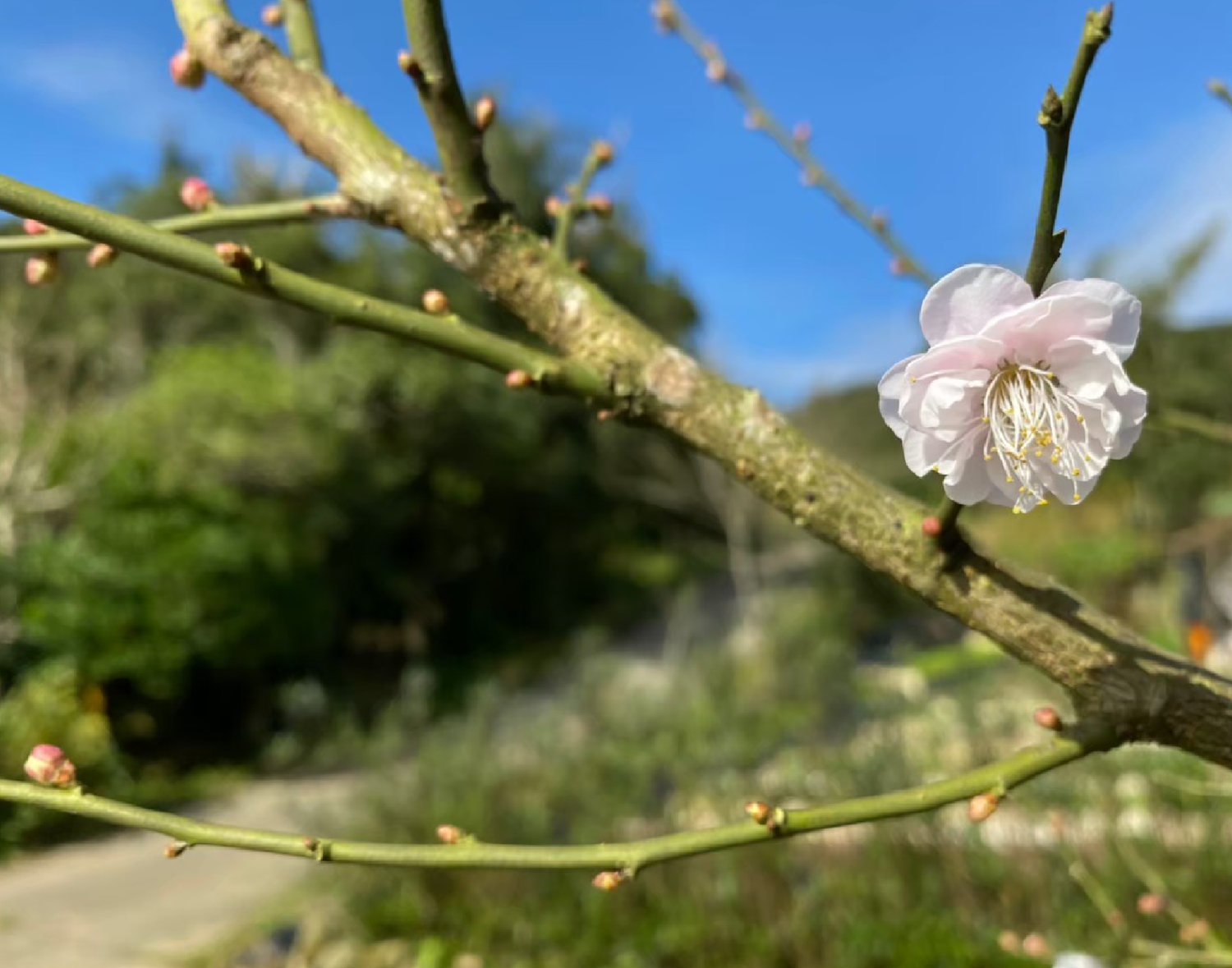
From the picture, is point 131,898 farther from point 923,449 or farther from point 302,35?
point 923,449

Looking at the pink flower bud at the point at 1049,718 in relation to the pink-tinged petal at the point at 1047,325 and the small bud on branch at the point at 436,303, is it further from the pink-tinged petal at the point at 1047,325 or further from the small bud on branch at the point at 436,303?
the small bud on branch at the point at 436,303

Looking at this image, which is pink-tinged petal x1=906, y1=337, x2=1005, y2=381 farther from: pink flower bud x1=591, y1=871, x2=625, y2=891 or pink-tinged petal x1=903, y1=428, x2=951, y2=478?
pink flower bud x1=591, y1=871, x2=625, y2=891

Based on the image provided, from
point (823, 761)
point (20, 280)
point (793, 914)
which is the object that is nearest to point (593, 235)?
point (20, 280)

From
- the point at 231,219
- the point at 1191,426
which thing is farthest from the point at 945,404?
the point at 1191,426

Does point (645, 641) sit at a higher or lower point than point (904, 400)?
higher

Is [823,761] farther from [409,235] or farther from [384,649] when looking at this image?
[384,649]

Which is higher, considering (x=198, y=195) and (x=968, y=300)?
(x=198, y=195)
